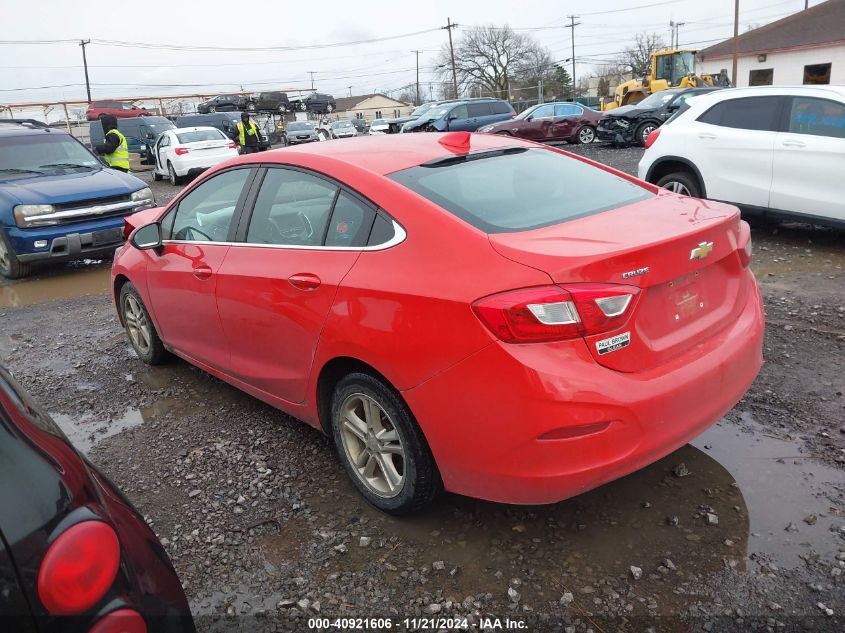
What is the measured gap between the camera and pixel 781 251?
7.03 m

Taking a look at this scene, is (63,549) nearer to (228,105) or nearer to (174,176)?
(174,176)

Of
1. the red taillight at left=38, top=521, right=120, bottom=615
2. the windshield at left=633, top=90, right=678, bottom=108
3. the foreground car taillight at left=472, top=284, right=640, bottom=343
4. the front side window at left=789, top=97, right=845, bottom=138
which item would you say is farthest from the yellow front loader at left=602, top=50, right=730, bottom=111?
the red taillight at left=38, top=521, right=120, bottom=615

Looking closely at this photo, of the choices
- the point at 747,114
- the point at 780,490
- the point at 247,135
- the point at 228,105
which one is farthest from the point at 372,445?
the point at 228,105

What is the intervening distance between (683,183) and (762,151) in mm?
985

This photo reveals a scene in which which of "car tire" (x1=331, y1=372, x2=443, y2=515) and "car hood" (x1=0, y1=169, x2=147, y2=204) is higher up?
"car hood" (x1=0, y1=169, x2=147, y2=204)

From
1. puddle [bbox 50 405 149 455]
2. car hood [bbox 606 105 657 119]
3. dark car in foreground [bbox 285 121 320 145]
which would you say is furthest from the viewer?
dark car in foreground [bbox 285 121 320 145]

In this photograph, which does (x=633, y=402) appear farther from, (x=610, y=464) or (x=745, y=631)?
(x=745, y=631)

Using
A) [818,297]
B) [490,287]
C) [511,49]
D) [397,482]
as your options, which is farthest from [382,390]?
[511,49]

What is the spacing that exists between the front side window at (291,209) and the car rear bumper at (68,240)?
5648 millimetres

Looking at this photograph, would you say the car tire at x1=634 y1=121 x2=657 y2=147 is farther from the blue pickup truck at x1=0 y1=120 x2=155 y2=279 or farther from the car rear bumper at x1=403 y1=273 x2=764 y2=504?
the car rear bumper at x1=403 y1=273 x2=764 y2=504

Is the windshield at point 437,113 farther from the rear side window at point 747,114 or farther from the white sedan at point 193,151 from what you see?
the rear side window at point 747,114

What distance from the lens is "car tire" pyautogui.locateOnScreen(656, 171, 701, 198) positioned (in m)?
7.81

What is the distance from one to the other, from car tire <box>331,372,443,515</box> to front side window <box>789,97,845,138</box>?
19.4ft

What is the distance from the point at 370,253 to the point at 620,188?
1.35 metres
